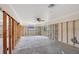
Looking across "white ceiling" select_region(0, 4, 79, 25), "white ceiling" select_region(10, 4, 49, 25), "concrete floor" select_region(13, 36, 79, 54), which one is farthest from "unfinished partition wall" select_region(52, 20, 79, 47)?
"white ceiling" select_region(10, 4, 49, 25)

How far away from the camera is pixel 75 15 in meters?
8.77

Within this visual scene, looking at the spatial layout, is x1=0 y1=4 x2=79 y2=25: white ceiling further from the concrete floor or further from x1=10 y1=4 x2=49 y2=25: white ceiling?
the concrete floor

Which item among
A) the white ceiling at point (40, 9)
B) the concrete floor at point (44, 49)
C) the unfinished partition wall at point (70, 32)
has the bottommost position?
the concrete floor at point (44, 49)

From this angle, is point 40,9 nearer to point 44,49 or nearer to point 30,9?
point 30,9

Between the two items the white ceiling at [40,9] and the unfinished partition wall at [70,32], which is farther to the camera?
the unfinished partition wall at [70,32]

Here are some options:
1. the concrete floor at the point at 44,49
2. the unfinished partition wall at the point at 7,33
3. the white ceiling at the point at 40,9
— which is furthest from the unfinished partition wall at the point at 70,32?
the unfinished partition wall at the point at 7,33

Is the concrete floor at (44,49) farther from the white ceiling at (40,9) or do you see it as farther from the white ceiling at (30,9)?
the white ceiling at (30,9)

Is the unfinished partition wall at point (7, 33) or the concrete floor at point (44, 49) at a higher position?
the unfinished partition wall at point (7, 33)

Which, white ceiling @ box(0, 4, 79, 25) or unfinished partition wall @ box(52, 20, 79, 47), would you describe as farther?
unfinished partition wall @ box(52, 20, 79, 47)

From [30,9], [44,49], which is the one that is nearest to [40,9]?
[30,9]
